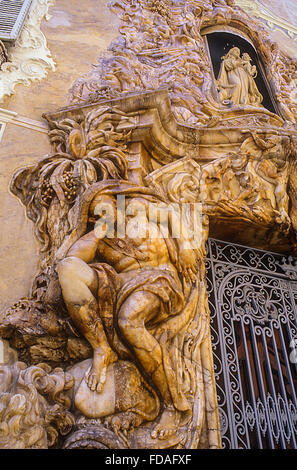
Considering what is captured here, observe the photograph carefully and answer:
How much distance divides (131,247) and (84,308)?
0.70 meters

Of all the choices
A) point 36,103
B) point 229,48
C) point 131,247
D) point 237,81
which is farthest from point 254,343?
point 229,48

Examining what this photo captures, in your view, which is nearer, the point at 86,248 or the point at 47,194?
the point at 86,248

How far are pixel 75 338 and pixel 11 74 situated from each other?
10.9 feet

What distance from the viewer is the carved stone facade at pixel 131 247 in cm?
256

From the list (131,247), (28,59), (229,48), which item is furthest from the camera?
(229,48)

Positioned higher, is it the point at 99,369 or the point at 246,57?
the point at 246,57

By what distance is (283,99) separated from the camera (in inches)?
256

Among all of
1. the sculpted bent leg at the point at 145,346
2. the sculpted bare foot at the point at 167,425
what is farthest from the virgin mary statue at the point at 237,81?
the sculpted bare foot at the point at 167,425

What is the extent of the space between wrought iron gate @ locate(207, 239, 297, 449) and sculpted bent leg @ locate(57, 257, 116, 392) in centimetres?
124

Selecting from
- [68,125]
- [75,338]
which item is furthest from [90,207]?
[68,125]

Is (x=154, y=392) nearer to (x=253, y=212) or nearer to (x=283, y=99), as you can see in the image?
(x=253, y=212)

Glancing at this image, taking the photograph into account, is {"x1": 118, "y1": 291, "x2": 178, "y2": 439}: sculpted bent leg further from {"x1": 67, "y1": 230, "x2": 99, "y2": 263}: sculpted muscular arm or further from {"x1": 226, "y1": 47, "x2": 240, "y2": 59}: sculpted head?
{"x1": 226, "y1": 47, "x2": 240, "y2": 59}: sculpted head

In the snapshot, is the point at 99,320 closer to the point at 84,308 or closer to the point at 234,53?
the point at 84,308

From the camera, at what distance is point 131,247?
3170 mm
